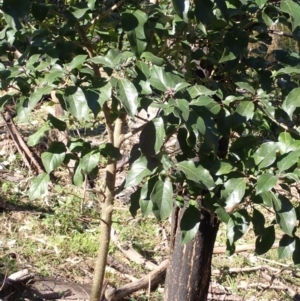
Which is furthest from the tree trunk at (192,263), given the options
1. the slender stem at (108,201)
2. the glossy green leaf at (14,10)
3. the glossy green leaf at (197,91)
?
the glossy green leaf at (14,10)

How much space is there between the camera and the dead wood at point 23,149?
550 cm

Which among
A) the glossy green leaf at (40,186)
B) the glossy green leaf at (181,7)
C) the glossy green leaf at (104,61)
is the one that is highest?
the glossy green leaf at (181,7)

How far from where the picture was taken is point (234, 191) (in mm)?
1977

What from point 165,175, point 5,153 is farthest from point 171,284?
point 5,153

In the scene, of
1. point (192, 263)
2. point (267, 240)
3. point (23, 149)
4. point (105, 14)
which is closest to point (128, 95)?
point (105, 14)

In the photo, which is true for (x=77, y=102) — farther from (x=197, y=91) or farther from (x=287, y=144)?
(x=287, y=144)

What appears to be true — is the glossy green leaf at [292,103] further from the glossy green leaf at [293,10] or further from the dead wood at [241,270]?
the dead wood at [241,270]

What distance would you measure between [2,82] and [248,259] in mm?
3092

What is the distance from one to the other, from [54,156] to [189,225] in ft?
1.75

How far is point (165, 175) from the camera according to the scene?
1979 millimetres

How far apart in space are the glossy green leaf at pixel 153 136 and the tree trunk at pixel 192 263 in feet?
3.65

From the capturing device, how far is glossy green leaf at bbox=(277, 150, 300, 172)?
73.2 inches

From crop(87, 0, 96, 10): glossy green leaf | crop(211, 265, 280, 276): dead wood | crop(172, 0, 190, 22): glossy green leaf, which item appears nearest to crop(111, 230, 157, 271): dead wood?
crop(211, 265, 280, 276): dead wood

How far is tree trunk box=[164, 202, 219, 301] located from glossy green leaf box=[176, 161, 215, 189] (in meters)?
0.96
